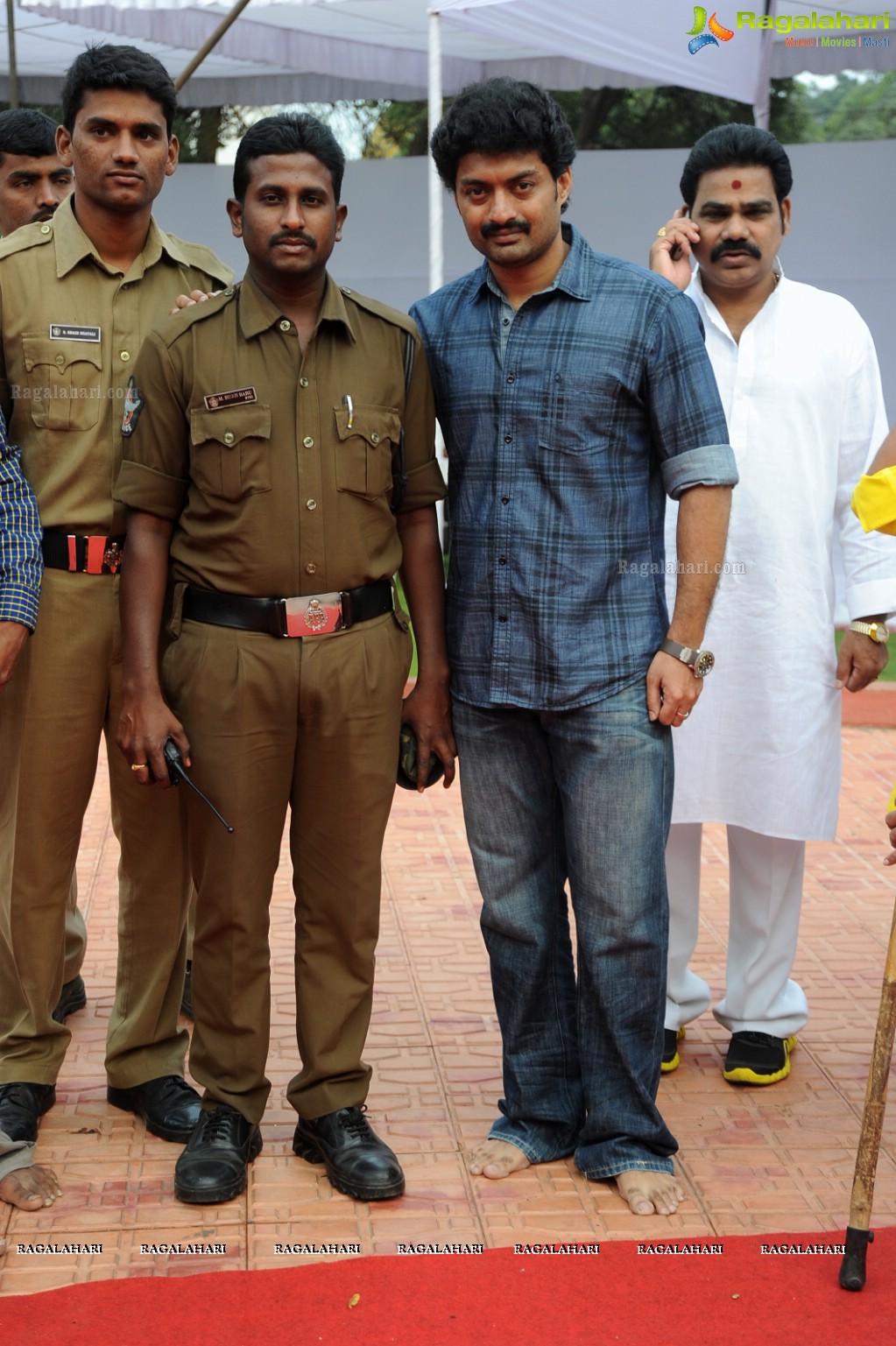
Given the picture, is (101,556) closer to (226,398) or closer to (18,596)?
(18,596)

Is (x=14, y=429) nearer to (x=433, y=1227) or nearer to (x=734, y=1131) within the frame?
(x=433, y=1227)

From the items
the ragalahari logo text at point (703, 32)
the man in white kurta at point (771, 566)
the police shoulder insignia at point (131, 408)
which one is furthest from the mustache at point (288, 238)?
the ragalahari logo text at point (703, 32)

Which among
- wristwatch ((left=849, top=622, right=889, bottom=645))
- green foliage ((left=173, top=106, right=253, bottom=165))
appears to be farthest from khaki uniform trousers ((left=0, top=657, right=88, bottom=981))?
green foliage ((left=173, top=106, right=253, bottom=165))

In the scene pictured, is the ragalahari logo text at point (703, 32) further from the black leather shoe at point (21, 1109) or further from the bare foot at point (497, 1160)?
the black leather shoe at point (21, 1109)

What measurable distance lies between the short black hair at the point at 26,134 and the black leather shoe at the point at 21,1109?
8.39 feet

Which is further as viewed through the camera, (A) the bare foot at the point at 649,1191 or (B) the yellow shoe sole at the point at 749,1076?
(B) the yellow shoe sole at the point at 749,1076

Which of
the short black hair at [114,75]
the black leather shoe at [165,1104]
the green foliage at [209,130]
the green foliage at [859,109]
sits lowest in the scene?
the black leather shoe at [165,1104]

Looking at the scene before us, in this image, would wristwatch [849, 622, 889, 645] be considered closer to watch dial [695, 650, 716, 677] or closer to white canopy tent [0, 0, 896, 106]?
watch dial [695, 650, 716, 677]

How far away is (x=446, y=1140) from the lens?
357 cm

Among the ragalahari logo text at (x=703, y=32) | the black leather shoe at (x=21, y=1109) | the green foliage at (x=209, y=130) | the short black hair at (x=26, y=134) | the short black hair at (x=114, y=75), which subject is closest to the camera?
the short black hair at (x=114, y=75)

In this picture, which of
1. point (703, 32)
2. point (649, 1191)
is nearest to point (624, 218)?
point (703, 32)

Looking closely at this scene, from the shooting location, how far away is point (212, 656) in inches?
124

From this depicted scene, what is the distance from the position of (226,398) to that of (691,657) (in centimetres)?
111

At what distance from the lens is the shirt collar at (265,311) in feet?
10.3
